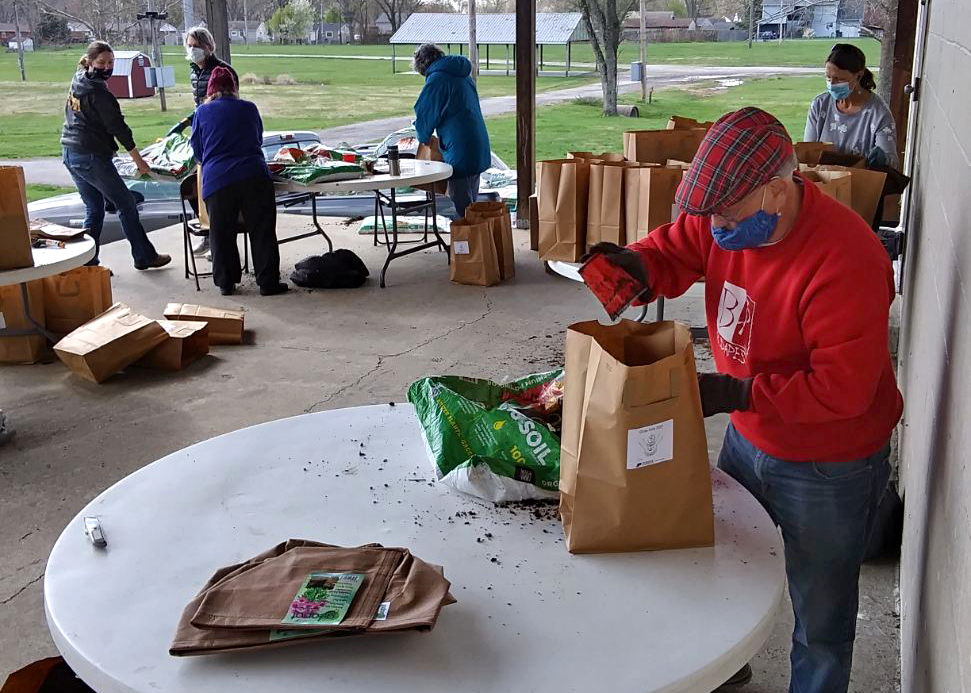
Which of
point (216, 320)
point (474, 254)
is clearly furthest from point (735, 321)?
point (474, 254)

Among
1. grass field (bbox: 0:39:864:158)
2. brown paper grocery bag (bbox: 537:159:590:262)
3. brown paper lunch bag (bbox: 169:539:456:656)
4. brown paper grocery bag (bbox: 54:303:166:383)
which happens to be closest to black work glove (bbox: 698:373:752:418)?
brown paper lunch bag (bbox: 169:539:456:656)

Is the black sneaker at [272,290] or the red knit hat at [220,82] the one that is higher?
the red knit hat at [220,82]

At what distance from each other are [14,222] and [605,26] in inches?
473

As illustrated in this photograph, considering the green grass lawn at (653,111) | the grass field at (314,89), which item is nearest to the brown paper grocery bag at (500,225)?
the grass field at (314,89)

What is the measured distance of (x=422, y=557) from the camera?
4.65 feet

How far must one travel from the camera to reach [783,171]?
1567mm

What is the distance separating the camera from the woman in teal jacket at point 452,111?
21.9 feet

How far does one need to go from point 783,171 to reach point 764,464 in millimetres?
560

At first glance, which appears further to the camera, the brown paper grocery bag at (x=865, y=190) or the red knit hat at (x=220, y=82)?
the red knit hat at (x=220, y=82)

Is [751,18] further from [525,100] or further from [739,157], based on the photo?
[739,157]

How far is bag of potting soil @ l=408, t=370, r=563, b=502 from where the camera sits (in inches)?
61.9

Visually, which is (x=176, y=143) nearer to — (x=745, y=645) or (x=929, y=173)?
(x=929, y=173)

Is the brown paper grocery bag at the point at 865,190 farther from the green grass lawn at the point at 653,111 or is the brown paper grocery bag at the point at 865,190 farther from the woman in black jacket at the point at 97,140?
the green grass lawn at the point at 653,111

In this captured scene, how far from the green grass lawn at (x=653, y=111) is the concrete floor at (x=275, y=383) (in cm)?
815
